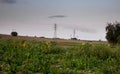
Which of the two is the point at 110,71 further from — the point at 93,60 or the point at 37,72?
the point at 93,60

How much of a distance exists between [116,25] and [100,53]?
27595mm

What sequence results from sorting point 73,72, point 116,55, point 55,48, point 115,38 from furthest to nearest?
point 115,38
point 55,48
point 116,55
point 73,72

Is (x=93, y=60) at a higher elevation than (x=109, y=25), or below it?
below

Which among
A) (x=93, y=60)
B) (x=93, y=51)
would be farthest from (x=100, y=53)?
(x=93, y=60)

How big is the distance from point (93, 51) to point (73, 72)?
9339 mm

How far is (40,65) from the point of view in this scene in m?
15.6

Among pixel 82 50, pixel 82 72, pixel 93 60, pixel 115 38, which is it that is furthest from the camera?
pixel 115 38

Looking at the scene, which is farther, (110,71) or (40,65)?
(40,65)

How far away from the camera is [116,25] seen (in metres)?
49.4

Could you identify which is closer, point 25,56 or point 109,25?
point 25,56

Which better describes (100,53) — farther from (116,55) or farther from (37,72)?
(37,72)

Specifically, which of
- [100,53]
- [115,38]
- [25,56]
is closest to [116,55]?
[100,53]

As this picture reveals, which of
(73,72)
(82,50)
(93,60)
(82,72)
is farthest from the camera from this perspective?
(82,50)

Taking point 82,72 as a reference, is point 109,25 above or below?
above
